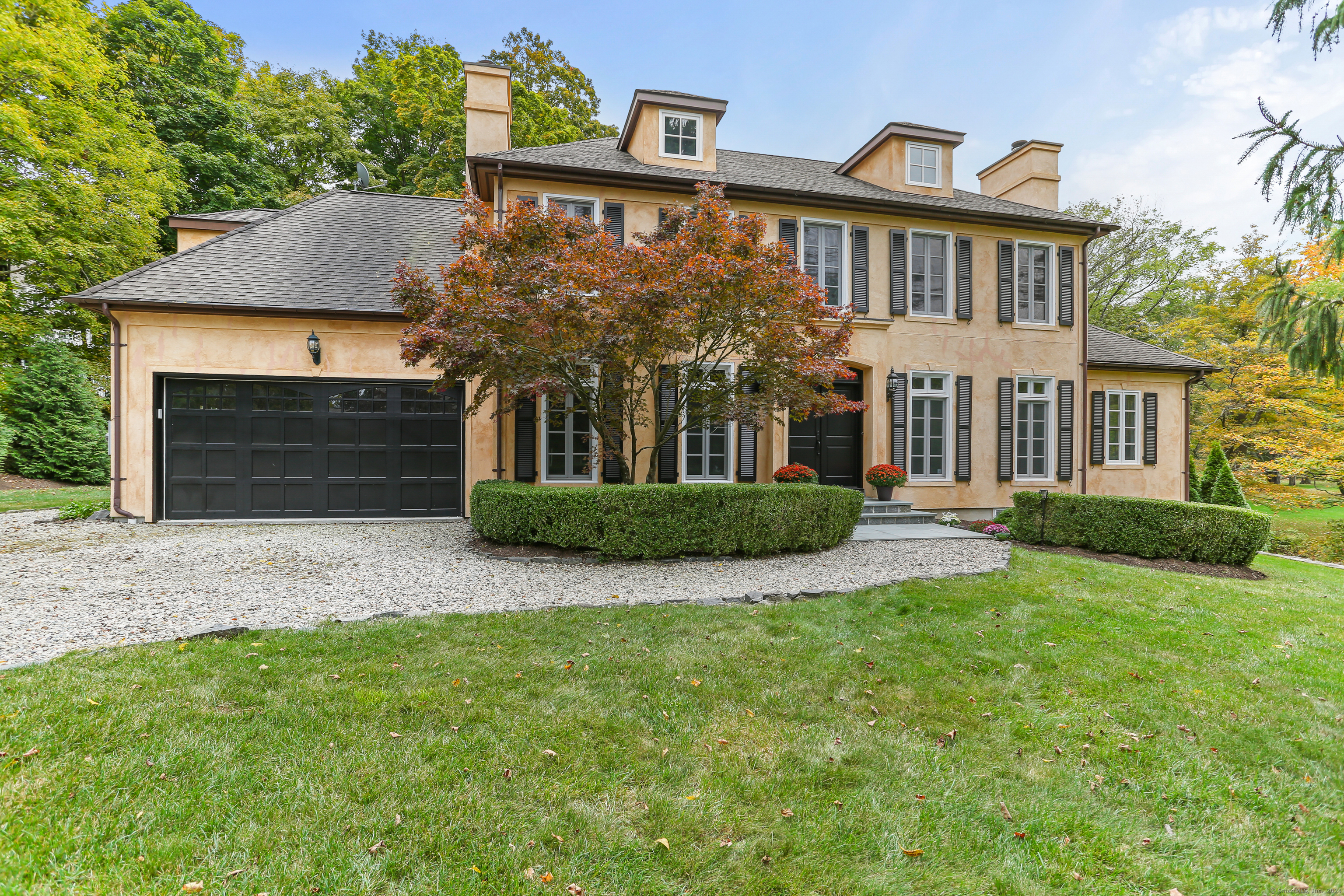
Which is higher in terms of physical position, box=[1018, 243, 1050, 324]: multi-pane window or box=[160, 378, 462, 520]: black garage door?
box=[1018, 243, 1050, 324]: multi-pane window

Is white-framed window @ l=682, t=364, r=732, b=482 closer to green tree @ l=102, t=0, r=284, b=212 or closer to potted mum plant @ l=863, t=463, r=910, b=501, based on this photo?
potted mum plant @ l=863, t=463, r=910, b=501

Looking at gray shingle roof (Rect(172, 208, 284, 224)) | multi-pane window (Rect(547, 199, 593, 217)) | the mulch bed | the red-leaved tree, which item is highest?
gray shingle roof (Rect(172, 208, 284, 224))

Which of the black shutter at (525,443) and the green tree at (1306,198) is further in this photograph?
the black shutter at (525,443)

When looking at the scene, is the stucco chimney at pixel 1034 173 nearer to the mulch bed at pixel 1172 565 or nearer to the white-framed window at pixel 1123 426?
the white-framed window at pixel 1123 426

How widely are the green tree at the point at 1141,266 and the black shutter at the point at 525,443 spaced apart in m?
20.9

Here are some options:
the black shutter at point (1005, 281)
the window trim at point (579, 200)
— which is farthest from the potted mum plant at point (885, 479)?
the window trim at point (579, 200)

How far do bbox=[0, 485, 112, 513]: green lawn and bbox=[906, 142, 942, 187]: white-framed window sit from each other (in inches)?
632

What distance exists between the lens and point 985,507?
10.2m

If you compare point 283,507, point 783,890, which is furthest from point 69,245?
point 783,890

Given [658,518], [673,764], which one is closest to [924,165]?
[658,518]

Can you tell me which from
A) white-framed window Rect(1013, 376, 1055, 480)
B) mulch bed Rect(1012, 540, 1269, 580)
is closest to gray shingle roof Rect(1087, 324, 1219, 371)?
white-framed window Rect(1013, 376, 1055, 480)

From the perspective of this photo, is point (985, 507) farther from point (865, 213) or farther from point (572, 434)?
point (572, 434)

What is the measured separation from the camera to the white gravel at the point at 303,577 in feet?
13.2

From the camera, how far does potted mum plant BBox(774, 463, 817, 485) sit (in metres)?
8.84
